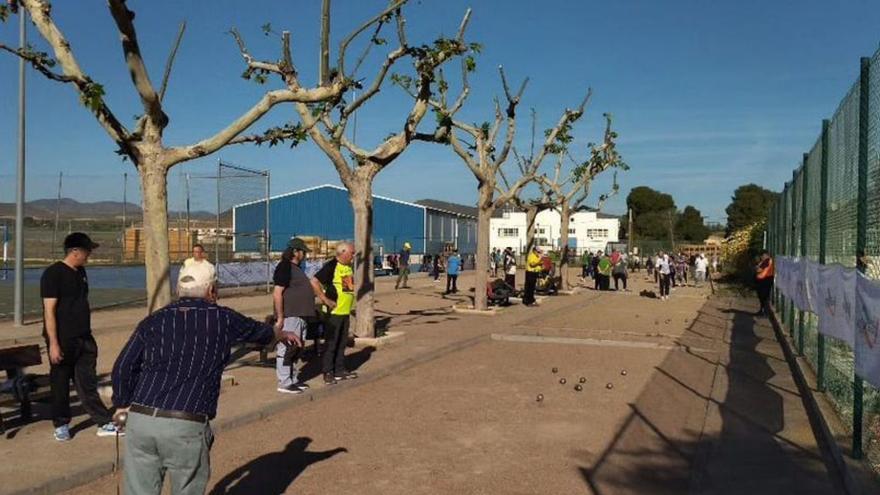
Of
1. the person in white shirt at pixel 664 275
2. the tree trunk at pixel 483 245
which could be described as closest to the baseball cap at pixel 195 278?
the tree trunk at pixel 483 245

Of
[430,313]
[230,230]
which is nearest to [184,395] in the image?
[430,313]

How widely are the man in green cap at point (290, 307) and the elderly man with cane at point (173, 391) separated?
4955 mm

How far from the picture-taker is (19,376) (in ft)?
25.0

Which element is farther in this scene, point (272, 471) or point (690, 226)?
point (690, 226)

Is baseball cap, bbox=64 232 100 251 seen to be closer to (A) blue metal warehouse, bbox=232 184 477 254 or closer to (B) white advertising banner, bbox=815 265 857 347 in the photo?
(B) white advertising banner, bbox=815 265 857 347

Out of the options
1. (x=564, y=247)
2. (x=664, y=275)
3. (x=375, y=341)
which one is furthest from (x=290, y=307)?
(x=564, y=247)

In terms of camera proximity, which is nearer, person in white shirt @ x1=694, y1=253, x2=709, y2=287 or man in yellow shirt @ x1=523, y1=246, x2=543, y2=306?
man in yellow shirt @ x1=523, y1=246, x2=543, y2=306

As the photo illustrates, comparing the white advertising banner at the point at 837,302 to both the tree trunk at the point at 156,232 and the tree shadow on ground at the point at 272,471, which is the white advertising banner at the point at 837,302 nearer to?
the tree shadow on ground at the point at 272,471

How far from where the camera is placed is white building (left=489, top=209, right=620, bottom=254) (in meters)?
89.5

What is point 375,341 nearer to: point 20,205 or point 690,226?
point 20,205

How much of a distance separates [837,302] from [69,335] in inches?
263

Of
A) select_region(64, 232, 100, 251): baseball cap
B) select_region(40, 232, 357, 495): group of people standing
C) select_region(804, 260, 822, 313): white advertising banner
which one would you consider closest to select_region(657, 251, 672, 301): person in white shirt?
select_region(804, 260, 822, 313): white advertising banner

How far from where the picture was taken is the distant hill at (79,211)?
75.0 ft

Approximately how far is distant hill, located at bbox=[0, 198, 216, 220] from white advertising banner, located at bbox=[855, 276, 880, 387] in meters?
20.1
